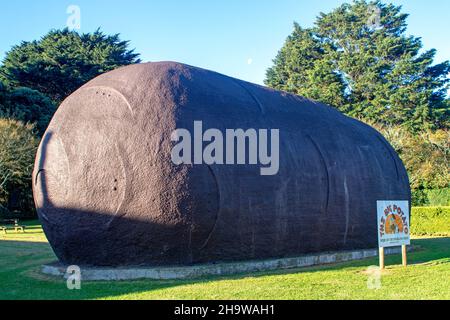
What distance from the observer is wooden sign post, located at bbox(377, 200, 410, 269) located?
37.7ft

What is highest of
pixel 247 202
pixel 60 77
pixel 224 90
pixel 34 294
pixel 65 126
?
pixel 60 77

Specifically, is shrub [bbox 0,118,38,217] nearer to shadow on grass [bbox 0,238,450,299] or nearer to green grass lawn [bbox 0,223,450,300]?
shadow on grass [bbox 0,238,450,299]

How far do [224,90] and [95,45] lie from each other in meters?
35.7

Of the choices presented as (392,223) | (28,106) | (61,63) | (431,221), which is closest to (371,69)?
(431,221)

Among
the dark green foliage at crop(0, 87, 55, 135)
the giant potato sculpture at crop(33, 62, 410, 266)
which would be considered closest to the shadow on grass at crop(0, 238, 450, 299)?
the giant potato sculpture at crop(33, 62, 410, 266)

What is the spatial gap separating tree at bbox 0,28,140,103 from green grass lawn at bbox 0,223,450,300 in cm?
3197

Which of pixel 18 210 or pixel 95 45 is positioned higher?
pixel 95 45

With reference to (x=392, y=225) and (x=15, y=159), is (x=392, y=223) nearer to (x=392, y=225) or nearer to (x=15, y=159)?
(x=392, y=225)

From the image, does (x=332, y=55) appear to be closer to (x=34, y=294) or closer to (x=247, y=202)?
(x=247, y=202)

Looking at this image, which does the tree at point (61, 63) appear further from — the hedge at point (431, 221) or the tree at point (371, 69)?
the hedge at point (431, 221)

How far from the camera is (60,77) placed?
41344 millimetres

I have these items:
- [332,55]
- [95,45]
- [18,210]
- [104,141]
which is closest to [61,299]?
[104,141]

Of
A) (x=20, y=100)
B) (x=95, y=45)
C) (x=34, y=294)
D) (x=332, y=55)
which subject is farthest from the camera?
(x=332, y=55)

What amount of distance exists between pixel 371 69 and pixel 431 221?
23813mm
